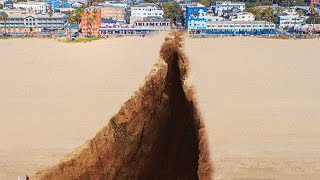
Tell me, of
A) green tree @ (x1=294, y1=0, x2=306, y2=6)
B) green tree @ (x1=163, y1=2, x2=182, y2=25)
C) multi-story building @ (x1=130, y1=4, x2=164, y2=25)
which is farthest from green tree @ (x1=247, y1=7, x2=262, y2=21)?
green tree @ (x1=294, y1=0, x2=306, y2=6)

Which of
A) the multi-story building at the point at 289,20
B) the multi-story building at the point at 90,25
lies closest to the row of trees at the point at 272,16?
the multi-story building at the point at 289,20

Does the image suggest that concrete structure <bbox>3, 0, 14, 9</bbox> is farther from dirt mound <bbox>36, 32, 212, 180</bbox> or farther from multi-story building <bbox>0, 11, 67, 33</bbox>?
dirt mound <bbox>36, 32, 212, 180</bbox>

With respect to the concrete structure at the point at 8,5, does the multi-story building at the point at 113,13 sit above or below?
below

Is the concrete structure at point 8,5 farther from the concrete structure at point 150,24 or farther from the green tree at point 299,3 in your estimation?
the green tree at point 299,3

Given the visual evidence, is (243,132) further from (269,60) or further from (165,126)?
(269,60)

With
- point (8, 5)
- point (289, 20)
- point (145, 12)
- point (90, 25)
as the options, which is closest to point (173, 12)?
point (145, 12)

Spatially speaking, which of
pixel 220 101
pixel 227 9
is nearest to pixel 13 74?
pixel 220 101

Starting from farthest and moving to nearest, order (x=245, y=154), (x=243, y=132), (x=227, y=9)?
(x=227, y=9)
(x=243, y=132)
(x=245, y=154)
